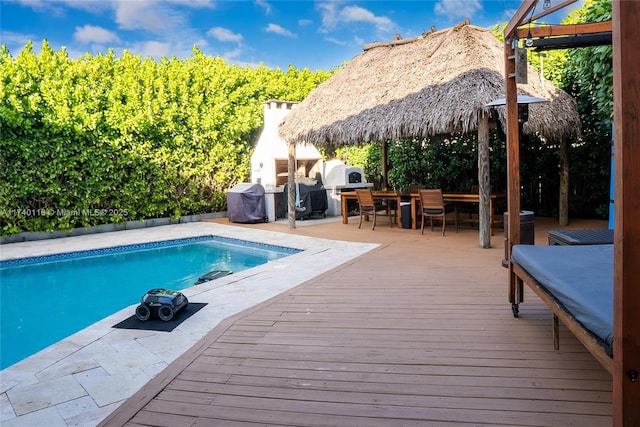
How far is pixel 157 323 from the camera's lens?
3.75 metres

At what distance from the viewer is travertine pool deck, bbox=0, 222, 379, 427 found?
7.86 feet

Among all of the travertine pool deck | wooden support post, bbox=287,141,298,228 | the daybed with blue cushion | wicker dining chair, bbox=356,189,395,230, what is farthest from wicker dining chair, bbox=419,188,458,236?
the daybed with blue cushion

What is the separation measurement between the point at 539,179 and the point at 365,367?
8726 mm

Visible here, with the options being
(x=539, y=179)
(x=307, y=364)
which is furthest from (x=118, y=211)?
(x=539, y=179)

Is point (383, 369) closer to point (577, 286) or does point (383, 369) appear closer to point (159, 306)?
point (577, 286)

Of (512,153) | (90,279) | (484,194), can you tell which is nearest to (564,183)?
(484,194)

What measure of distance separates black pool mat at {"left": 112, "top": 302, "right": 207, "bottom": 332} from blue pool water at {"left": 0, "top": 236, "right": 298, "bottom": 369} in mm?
1214

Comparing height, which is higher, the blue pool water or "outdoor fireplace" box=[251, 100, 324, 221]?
"outdoor fireplace" box=[251, 100, 324, 221]

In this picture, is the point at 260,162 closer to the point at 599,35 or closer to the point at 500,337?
the point at 599,35

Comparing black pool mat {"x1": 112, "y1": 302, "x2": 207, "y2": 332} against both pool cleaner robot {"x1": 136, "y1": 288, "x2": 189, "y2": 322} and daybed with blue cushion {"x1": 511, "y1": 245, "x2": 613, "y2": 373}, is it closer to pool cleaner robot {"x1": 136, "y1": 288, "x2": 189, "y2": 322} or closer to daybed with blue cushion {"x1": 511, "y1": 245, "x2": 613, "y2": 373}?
pool cleaner robot {"x1": 136, "y1": 288, "x2": 189, "y2": 322}

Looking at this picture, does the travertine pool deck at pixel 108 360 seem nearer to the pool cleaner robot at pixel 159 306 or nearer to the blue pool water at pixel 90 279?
the pool cleaner robot at pixel 159 306

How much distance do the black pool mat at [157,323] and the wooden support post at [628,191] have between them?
9.94ft

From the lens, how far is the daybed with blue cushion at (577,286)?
1892mm

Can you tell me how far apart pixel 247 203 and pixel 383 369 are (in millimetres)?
8694
